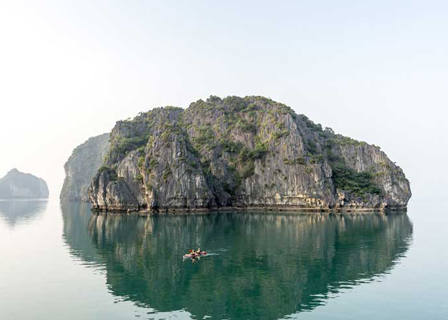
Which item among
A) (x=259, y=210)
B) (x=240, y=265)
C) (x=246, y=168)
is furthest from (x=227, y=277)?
(x=246, y=168)

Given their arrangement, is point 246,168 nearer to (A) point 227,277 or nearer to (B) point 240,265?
(B) point 240,265

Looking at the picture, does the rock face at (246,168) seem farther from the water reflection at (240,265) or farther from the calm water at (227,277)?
the calm water at (227,277)

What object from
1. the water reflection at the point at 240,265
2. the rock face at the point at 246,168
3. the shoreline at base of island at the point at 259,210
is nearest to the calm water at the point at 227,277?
the water reflection at the point at 240,265

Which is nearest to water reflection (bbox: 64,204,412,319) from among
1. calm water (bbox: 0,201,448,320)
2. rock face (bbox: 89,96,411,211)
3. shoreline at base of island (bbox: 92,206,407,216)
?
calm water (bbox: 0,201,448,320)

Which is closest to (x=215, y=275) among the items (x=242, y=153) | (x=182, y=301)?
(x=182, y=301)

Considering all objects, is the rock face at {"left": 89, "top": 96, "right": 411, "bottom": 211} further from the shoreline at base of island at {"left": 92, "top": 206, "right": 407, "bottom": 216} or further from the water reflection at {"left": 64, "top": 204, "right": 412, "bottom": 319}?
the water reflection at {"left": 64, "top": 204, "right": 412, "bottom": 319}

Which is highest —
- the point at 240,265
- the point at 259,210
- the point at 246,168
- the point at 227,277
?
the point at 246,168

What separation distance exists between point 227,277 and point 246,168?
11640 centimetres

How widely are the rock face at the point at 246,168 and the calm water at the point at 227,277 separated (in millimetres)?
61765

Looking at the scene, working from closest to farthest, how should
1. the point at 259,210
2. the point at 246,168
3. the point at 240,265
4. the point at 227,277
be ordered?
the point at 227,277 < the point at 240,265 < the point at 259,210 < the point at 246,168

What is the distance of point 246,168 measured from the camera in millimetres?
152625

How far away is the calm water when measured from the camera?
91.0 feet

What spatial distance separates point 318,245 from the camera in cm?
5638

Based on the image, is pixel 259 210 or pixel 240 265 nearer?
pixel 240 265
